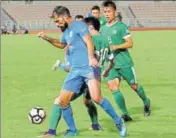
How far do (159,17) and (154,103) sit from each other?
60.4m

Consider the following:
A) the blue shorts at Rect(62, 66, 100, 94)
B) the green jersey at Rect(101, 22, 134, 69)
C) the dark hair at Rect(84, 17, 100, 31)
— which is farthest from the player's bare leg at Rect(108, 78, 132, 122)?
the blue shorts at Rect(62, 66, 100, 94)

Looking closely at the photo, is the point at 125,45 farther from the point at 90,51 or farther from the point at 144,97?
the point at 90,51

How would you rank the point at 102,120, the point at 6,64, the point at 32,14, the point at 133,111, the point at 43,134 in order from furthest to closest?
1. the point at 32,14
2. the point at 6,64
3. the point at 133,111
4. the point at 102,120
5. the point at 43,134

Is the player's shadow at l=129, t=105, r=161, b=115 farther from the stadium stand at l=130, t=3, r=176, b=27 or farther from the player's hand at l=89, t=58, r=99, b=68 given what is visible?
the stadium stand at l=130, t=3, r=176, b=27

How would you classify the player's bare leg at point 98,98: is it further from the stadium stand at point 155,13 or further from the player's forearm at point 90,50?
the stadium stand at point 155,13

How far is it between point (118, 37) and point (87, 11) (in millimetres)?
61404

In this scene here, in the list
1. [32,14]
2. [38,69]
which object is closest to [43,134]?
[38,69]

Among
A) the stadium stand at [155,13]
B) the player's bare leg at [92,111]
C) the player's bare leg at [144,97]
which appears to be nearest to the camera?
the player's bare leg at [92,111]

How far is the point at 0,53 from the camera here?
93.6 ft

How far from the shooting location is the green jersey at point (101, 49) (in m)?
9.45

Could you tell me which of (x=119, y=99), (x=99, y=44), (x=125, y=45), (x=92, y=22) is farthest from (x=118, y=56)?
(x=92, y=22)

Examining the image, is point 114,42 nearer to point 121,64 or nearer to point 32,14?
point 121,64

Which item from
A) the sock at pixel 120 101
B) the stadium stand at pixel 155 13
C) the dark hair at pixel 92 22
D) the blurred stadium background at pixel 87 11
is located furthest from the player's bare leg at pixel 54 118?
the stadium stand at pixel 155 13

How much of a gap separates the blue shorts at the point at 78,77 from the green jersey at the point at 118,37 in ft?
6.17
